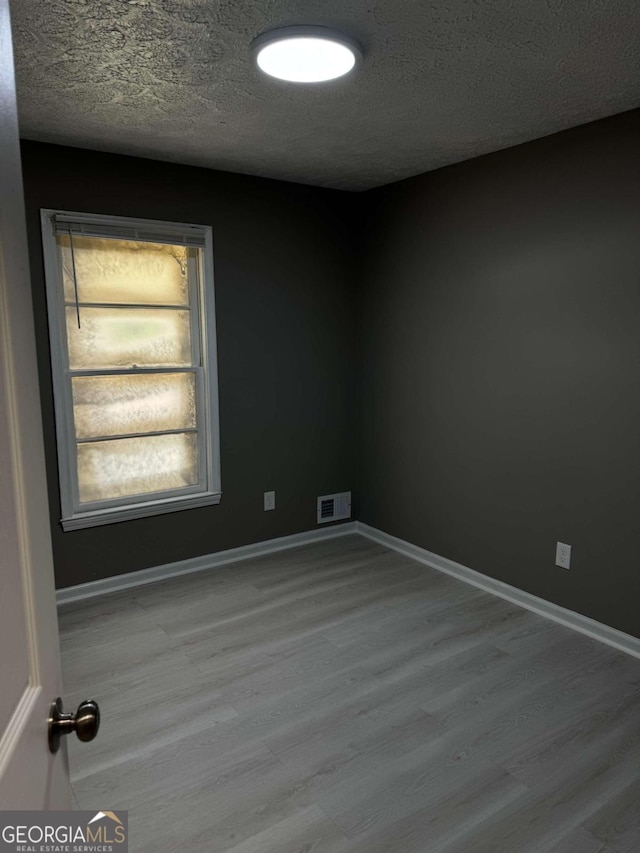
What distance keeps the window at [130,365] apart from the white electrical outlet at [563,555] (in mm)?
1971

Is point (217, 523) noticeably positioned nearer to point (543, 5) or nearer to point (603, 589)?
point (603, 589)

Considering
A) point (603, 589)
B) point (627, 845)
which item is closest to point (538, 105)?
point (603, 589)

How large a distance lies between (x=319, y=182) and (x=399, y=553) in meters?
2.45

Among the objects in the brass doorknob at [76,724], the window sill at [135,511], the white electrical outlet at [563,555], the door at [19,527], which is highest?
the door at [19,527]

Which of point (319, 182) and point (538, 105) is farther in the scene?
point (319, 182)

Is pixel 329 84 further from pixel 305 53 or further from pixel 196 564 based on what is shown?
pixel 196 564

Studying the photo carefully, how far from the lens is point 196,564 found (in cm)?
367

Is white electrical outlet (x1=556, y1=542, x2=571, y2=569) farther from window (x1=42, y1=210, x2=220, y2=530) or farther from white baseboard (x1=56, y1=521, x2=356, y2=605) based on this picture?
window (x1=42, y1=210, x2=220, y2=530)

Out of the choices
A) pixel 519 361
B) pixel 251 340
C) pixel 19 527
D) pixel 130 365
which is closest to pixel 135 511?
pixel 130 365

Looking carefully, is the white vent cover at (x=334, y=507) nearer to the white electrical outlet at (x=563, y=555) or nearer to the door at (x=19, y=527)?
the white electrical outlet at (x=563, y=555)

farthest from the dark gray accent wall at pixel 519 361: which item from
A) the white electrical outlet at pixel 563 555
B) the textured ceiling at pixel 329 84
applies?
the textured ceiling at pixel 329 84

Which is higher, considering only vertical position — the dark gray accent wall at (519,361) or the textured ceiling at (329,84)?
the textured ceiling at (329,84)

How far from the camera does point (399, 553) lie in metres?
3.96

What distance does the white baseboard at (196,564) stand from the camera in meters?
3.30
